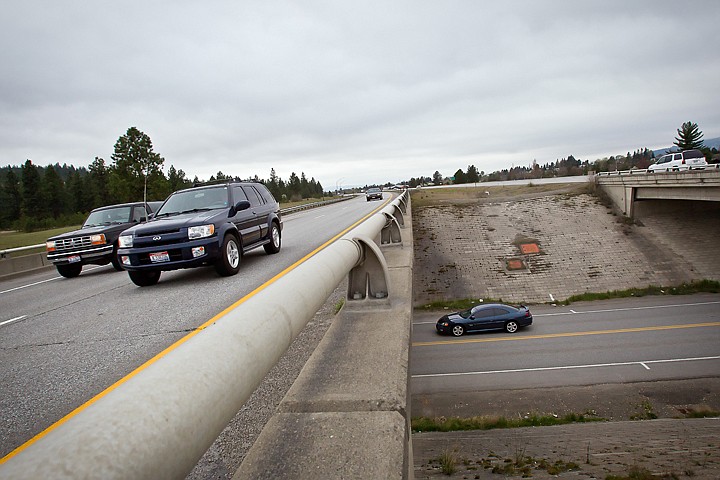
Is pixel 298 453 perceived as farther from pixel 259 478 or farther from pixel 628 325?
pixel 628 325

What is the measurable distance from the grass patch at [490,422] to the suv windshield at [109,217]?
1156 cm

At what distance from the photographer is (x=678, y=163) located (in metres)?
34.6

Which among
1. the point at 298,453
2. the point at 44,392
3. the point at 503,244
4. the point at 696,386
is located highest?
the point at 298,453

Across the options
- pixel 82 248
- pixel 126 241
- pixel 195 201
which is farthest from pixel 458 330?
pixel 126 241

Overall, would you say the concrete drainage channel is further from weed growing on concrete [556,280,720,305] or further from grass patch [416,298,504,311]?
weed growing on concrete [556,280,720,305]

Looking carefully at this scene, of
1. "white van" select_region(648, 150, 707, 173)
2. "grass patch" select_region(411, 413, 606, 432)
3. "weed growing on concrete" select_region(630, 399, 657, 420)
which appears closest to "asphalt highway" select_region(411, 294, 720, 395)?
"weed growing on concrete" select_region(630, 399, 657, 420)

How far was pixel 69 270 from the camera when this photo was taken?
464 inches

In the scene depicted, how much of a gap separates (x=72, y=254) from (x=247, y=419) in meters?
10.9

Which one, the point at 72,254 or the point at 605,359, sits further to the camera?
the point at 605,359

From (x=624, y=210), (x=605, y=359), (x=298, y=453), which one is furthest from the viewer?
(x=624, y=210)

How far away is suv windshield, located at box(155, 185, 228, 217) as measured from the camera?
31.1 ft

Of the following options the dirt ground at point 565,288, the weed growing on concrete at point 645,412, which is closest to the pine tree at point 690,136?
the dirt ground at point 565,288

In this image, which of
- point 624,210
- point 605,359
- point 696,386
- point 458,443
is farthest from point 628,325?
point 624,210

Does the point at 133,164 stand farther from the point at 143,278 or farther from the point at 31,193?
the point at 143,278
